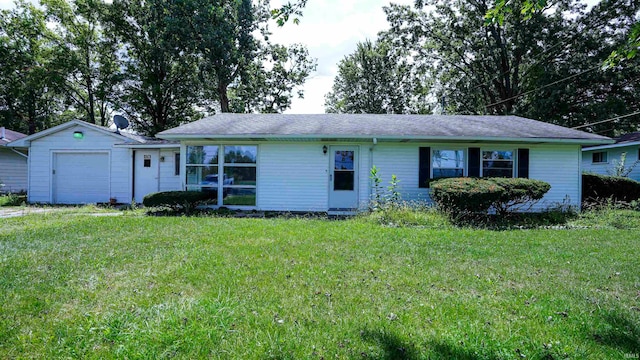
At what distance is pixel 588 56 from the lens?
19281 millimetres

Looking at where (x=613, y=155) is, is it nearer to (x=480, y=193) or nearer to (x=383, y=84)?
(x=480, y=193)

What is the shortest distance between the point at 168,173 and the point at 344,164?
6985mm

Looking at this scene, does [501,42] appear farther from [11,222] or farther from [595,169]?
[11,222]

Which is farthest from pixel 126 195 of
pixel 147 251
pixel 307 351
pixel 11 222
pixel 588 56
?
pixel 588 56

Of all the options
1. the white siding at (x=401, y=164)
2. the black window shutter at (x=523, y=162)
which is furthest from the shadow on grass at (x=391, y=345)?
the black window shutter at (x=523, y=162)

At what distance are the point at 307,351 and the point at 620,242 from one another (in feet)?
23.2

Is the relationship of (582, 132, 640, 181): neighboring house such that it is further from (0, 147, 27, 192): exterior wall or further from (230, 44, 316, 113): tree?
(0, 147, 27, 192): exterior wall

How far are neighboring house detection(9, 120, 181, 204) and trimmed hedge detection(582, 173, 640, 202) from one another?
1480 cm

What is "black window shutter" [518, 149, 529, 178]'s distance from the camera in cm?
1024

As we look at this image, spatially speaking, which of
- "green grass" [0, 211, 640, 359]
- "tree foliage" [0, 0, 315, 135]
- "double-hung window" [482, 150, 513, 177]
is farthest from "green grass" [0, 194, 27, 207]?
"double-hung window" [482, 150, 513, 177]

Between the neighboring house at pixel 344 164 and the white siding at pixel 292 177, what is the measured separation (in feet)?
0.11

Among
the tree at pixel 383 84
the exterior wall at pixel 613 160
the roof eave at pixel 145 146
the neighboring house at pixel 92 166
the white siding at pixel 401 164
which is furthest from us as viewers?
the tree at pixel 383 84

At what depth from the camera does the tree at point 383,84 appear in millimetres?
27444

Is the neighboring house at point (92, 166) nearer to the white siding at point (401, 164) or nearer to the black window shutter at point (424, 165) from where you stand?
the white siding at point (401, 164)
